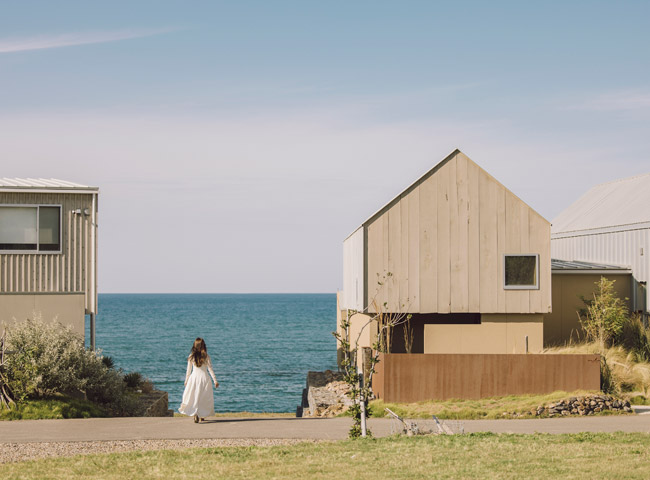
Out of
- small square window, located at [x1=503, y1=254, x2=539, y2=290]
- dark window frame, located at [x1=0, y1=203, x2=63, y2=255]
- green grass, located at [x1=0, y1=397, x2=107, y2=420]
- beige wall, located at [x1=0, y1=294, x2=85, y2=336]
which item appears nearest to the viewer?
green grass, located at [x1=0, y1=397, x2=107, y2=420]

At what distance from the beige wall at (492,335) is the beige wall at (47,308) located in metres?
9.94

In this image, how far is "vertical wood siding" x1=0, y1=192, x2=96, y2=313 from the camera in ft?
74.1

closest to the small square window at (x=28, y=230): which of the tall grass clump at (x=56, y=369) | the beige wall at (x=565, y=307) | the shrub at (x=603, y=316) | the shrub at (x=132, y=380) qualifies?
the tall grass clump at (x=56, y=369)

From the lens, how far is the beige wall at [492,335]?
25094 mm

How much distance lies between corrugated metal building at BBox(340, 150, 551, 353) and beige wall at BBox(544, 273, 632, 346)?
217 centimetres

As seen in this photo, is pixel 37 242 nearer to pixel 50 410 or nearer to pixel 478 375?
pixel 50 410

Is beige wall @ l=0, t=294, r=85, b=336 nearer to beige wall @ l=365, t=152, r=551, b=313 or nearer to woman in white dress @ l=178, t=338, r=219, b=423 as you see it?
woman in white dress @ l=178, t=338, r=219, b=423

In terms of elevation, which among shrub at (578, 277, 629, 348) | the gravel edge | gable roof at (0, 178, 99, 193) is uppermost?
gable roof at (0, 178, 99, 193)

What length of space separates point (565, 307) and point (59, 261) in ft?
52.0

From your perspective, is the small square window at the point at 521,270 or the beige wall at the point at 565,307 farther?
the beige wall at the point at 565,307

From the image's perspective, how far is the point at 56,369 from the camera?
19.7 metres

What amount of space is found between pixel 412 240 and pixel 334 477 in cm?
1431

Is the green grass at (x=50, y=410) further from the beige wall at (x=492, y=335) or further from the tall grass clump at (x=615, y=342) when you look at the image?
the tall grass clump at (x=615, y=342)

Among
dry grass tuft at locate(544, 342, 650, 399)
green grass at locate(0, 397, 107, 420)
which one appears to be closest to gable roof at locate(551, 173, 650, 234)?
dry grass tuft at locate(544, 342, 650, 399)
